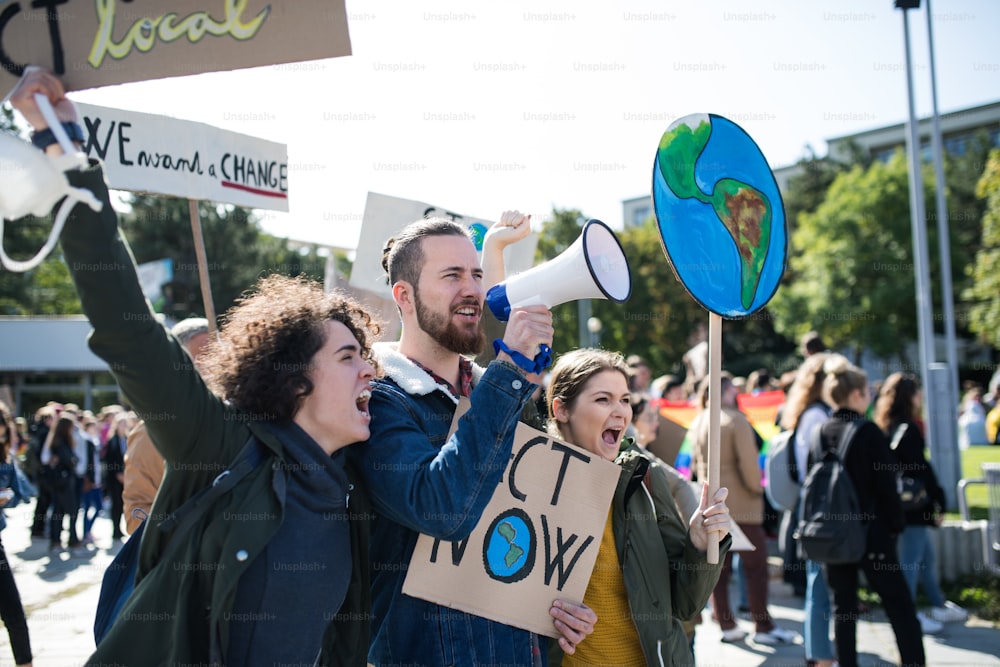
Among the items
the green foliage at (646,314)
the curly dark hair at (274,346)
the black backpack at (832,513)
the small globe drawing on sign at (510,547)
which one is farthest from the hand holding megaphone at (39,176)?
the green foliage at (646,314)

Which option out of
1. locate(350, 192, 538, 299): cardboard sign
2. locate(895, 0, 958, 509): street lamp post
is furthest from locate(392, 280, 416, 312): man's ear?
locate(895, 0, 958, 509): street lamp post

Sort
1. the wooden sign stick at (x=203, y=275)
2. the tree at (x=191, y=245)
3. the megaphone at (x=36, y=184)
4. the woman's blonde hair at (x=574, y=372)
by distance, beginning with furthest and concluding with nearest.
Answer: the tree at (x=191, y=245), the wooden sign stick at (x=203, y=275), the woman's blonde hair at (x=574, y=372), the megaphone at (x=36, y=184)

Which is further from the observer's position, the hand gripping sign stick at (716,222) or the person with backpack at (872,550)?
the person with backpack at (872,550)

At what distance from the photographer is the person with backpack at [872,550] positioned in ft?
15.9

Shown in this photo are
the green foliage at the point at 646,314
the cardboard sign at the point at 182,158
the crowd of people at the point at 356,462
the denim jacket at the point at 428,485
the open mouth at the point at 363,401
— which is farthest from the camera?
the green foliage at the point at 646,314

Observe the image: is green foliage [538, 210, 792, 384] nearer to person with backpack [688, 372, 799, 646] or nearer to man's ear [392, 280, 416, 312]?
person with backpack [688, 372, 799, 646]

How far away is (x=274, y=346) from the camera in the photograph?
2.15m

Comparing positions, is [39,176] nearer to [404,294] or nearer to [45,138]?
[45,138]

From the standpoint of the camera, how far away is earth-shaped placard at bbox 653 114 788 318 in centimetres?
246

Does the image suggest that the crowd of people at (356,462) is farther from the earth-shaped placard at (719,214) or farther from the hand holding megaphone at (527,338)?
the earth-shaped placard at (719,214)

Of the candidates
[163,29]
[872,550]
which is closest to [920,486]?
[872,550]

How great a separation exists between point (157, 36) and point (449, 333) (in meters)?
1.06

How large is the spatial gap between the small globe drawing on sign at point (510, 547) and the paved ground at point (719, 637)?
13.6ft

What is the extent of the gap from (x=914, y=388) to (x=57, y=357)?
91.0 feet
